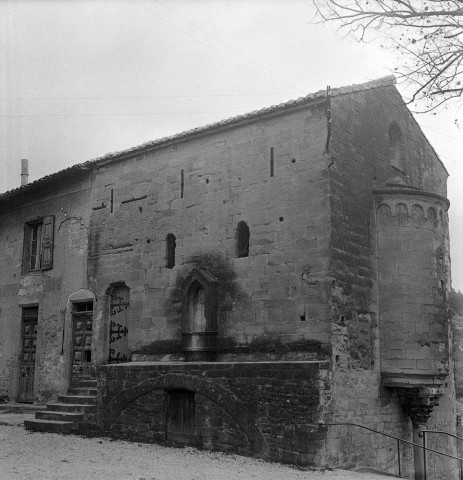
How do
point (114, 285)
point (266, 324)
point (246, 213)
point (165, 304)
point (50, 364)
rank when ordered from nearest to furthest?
point (266, 324) → point (246, 213) → point (165, 304) → point (114, 285) → point (50, 364)

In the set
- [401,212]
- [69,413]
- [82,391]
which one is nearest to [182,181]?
[401,212]

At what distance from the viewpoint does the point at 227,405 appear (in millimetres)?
11656

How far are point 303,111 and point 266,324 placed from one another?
13.3 feet

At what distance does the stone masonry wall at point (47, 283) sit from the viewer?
1644 cm

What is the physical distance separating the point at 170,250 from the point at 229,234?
1777 mm

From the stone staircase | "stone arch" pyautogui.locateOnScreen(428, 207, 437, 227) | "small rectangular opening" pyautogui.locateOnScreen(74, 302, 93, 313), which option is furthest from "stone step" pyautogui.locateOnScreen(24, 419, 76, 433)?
"stone arch" pyautogui.locateOnScreen(428, 207, 437, 227)

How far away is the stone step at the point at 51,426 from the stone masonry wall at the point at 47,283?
2.33 m

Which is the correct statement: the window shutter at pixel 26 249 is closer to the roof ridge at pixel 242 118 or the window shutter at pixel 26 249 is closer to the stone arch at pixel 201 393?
the roof ridge at pixel 242 118

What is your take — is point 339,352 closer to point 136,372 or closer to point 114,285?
point 136,372

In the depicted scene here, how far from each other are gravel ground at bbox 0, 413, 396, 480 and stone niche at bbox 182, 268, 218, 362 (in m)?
1.91

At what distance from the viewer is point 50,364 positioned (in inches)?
655

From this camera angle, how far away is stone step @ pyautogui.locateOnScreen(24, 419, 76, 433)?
1355 centimetres

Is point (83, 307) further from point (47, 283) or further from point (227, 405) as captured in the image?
point (227, 405)

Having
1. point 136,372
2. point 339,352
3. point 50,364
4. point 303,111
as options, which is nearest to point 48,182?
point 50,364
